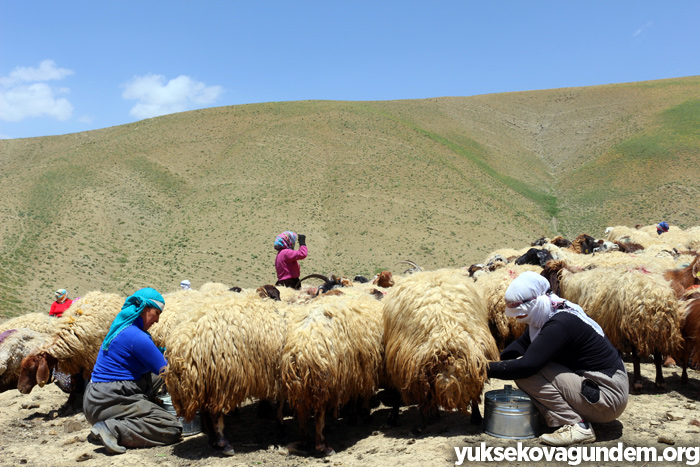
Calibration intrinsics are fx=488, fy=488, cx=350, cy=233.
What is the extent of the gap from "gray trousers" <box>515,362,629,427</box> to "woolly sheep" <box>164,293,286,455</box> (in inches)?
109

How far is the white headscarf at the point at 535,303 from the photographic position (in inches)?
187

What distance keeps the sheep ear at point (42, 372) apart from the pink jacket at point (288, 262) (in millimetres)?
4272

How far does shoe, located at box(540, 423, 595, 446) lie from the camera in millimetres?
A: 4434

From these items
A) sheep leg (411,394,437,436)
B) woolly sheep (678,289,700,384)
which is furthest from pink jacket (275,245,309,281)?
woolly sheep (678,289,700,384)

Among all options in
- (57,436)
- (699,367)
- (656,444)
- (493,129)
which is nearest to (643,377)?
(699,367)

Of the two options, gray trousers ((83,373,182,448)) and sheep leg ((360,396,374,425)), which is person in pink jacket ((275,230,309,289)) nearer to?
sheep leg ((360,396,374,425))

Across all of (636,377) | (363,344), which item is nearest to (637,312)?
(636,377)

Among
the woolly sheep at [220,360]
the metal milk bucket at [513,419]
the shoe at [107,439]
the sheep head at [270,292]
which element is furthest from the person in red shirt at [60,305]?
the metal milk bucket at [513,419]

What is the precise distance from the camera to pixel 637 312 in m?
6.28

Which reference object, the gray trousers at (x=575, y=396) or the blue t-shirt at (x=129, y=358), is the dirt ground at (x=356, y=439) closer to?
the gray trousers at (x=575, y=396)

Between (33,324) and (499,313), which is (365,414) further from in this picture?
(33,324)

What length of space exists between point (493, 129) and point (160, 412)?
83.0 m

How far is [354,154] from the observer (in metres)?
56.3

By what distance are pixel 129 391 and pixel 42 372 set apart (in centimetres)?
207
